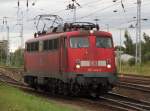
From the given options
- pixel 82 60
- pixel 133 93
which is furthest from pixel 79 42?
pixel 133 93

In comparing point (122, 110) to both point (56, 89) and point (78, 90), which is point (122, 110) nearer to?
point (78, 90)

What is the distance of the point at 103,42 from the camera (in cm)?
2558

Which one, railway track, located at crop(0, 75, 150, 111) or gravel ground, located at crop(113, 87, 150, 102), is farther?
gravel ground, located at crop(113, 87, 150, 102)

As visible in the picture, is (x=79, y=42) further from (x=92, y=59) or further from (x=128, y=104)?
(x=128, y=104)

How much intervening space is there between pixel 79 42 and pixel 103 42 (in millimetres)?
1103

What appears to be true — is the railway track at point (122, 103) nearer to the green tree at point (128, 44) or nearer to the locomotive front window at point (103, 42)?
the locomotive front window at point (103, 42)

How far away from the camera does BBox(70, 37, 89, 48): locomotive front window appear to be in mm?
25295

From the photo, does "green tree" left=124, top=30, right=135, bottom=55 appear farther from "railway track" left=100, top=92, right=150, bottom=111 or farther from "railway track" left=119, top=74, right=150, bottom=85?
"railway track" left=100, top=92, right=150, bottom=111

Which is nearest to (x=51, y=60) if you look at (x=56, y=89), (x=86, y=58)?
(x=56, y=89)

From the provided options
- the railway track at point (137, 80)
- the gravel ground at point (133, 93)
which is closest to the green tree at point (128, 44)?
the railway track at point (137, 80)

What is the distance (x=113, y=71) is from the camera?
25.0 meters

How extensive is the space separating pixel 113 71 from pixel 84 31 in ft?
7.42

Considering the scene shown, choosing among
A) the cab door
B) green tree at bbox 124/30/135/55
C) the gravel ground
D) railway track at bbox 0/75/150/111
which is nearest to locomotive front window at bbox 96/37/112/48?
the cab door

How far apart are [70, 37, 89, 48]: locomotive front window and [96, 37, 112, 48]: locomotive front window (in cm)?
51
